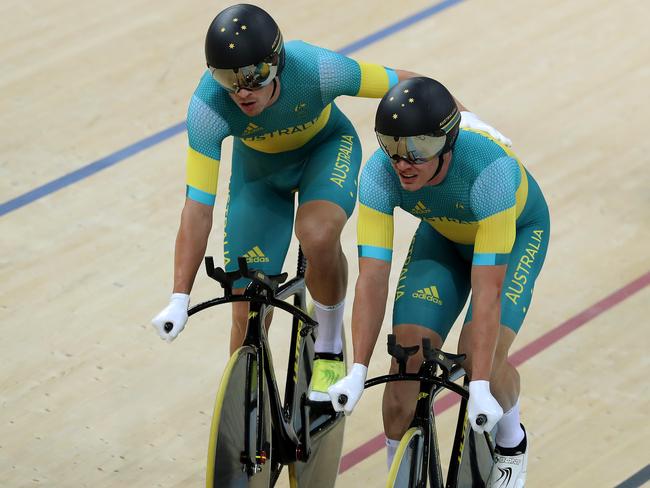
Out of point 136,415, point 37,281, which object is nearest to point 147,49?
point 37,281

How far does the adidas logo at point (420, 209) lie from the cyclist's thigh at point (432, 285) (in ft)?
0.61

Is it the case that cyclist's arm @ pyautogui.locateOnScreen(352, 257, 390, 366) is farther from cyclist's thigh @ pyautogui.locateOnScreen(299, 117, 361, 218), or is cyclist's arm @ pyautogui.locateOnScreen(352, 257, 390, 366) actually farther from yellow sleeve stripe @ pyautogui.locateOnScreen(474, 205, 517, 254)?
cyclist's thigh @ pyautogui.locateOnScreen(299, 117, 361, 218)

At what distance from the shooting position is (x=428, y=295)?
13.1 ft

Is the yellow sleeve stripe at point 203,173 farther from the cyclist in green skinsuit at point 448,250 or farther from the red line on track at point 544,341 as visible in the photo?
the red line on track at point 544,341

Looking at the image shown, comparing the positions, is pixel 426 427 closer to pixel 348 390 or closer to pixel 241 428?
pixel 348 390

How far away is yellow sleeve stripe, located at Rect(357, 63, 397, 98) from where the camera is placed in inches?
175

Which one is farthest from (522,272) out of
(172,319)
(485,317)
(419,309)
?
(172,319)

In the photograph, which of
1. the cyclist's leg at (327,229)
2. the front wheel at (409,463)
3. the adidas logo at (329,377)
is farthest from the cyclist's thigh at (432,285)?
the adidas logo at (329,377)

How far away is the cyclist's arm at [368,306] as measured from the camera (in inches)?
149

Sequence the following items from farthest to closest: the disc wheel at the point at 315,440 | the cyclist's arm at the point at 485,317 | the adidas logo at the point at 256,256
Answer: the disc wheel at the point at 315,440, the adidas logo at the point at 256,256, the cyclist's arm at the point at 485,317

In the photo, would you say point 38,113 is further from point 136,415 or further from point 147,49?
point 136,415

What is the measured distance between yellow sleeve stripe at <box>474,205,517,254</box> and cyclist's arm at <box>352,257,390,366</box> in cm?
28

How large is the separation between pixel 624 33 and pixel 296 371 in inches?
158

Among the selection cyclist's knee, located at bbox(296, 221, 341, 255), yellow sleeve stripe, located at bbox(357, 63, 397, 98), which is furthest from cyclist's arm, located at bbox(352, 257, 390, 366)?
yellow sleeve stripe, located at bbox(357, 63, 397, 98)
